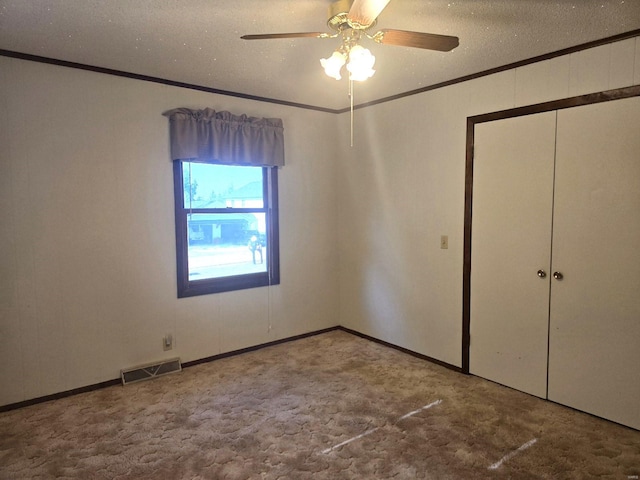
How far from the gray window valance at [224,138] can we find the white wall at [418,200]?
92 centimetres

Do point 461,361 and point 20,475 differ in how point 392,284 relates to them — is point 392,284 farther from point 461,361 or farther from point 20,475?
point 20,475

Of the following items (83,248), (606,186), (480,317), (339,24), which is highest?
(339,24)

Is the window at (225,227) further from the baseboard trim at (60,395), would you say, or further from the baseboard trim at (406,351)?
the baseboard trim at (406,351)

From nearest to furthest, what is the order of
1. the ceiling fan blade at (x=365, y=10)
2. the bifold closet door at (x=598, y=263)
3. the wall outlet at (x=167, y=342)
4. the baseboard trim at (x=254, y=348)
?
the ceiling fan blade at (x=365, y=10) → the bifold closet door at (x=598, y=263) → the wall outlet at (x=167, y=342) → the baseboard trim at (x=254, y=348)

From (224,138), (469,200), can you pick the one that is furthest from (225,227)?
(469,200)

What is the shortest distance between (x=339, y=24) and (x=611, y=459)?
2762mm

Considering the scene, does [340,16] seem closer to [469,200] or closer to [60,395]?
[469,200]

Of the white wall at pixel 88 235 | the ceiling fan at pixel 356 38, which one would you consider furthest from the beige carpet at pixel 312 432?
the ceiling fan at pixel 356 38

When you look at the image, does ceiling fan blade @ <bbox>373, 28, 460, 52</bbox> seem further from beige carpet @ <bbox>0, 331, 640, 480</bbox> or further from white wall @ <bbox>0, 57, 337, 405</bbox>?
beige carpet @ <bbox>0, 331, 640, 480</bbox>

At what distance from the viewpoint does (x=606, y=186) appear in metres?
2.56

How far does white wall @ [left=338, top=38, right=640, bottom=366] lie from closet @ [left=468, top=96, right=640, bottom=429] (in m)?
0.17

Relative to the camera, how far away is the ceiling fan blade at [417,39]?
6.38 ft


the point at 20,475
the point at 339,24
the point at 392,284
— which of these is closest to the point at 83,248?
the point at 20,475

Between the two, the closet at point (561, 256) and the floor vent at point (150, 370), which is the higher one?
the closet at point (561, 256)
